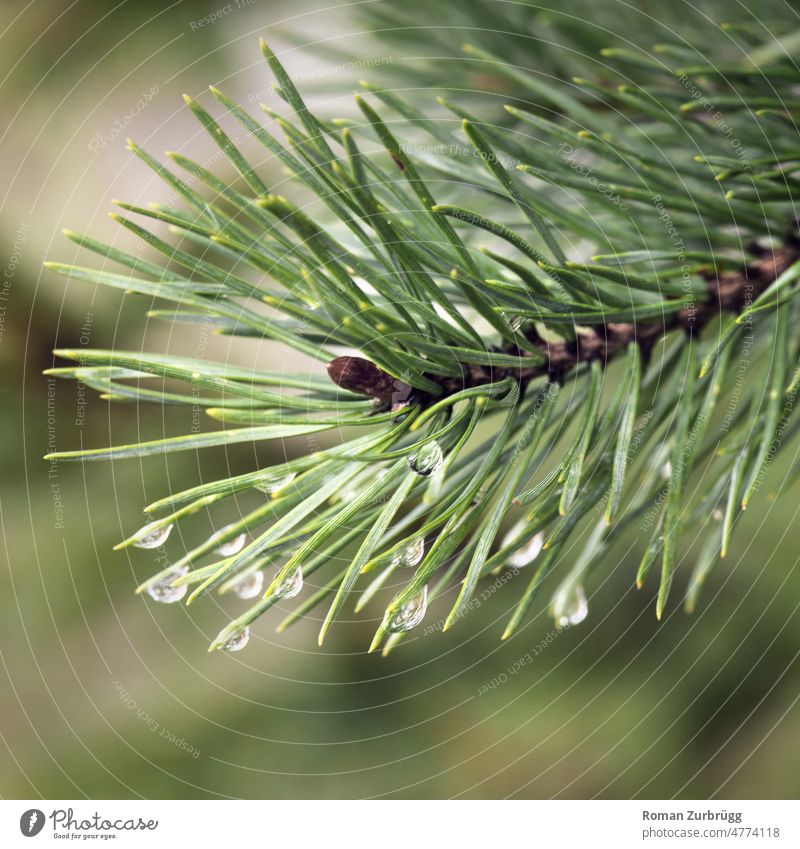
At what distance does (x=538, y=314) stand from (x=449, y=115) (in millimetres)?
229

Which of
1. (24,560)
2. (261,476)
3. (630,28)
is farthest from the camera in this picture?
(24,560)

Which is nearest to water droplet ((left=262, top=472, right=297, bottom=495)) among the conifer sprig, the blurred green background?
the conifer sprig

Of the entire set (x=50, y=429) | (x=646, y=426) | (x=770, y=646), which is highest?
(x=50, y=429)

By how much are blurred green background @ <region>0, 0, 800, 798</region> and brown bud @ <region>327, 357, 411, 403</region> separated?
0.21 meters

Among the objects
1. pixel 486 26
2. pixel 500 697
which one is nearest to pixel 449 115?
pixel 486 26

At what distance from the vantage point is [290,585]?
164mm

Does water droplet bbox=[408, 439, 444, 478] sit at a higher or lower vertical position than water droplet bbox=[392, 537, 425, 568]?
higher

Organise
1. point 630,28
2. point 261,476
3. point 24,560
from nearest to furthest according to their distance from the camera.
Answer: point 261,476, point 630,28, point 24,560

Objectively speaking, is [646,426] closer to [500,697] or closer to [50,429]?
[500,697]

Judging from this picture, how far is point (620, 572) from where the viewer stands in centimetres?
39

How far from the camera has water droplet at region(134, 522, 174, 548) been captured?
0.54 ft
